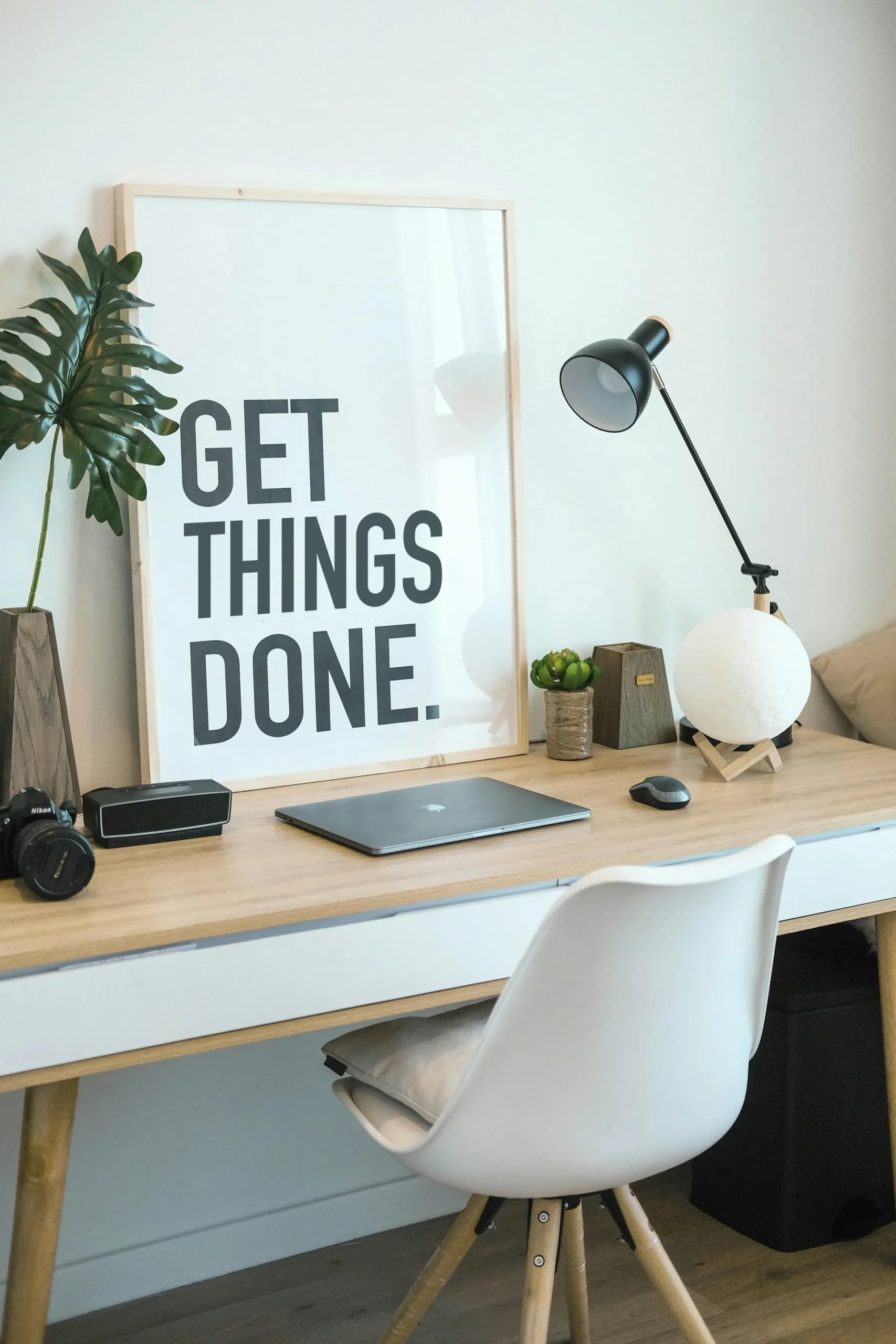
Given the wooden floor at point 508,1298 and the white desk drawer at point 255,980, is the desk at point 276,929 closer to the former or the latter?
the white desk drawer at point 255,980

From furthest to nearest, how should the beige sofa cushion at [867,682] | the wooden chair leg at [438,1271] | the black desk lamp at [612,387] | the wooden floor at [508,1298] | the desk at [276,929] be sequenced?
the beige sofa cushion at [867,682], the black desk lamp at [612,387], the wooden floor at [508,1298], the wooden chair leg at [438,1271], the desk at [276,929]

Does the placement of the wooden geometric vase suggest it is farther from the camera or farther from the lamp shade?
the lamp shade

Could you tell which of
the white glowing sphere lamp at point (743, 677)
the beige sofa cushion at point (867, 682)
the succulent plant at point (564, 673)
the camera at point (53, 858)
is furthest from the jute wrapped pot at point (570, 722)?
the camera at point (53, 858)

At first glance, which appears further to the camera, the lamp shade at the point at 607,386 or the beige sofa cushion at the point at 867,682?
the beige sofa cushion at the point at 867,682

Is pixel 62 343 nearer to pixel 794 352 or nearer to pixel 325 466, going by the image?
pixel 325 466

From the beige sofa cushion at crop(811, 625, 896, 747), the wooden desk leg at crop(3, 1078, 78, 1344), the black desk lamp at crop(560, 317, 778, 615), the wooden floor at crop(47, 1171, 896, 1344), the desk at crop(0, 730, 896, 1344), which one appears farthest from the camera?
the beige sofa cushion at crop(811, 625, 896, 747)

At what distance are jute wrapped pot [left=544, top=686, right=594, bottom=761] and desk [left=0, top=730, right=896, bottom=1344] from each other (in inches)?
10.4

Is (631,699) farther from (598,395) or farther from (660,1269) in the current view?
(660,1269)

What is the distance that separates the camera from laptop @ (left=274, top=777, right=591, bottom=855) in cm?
158

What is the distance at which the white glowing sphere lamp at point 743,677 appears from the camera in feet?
6.16

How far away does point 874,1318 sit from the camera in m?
1.88

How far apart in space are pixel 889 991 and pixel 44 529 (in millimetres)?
1354

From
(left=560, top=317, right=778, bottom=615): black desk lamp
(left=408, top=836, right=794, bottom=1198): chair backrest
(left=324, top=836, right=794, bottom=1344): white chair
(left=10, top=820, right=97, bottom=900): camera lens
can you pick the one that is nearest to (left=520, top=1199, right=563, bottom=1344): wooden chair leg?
(left=324, top=836, right=794, bottom=1344): white chair

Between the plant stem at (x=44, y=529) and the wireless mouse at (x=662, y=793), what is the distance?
85 centimetres
